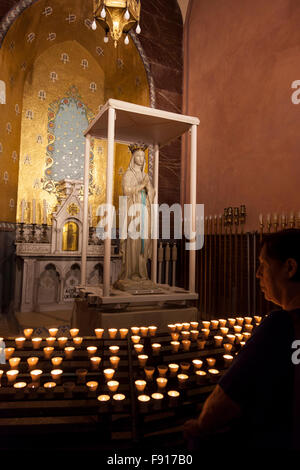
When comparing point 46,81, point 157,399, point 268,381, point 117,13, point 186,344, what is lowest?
point 157,399

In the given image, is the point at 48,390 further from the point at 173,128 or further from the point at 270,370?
the point at 173,128

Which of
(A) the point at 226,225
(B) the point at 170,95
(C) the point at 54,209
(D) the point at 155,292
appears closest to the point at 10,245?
(C) the point at 54,209

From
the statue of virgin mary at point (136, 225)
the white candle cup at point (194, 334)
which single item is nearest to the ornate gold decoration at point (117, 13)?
the statue of virgin mary at point (136, 225)

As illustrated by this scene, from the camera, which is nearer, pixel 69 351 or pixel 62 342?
pixel 69 351

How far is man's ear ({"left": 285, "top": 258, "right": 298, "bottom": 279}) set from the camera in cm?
110

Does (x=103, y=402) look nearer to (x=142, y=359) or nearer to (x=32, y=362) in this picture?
(x=142, y=359)

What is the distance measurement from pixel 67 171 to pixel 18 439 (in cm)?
652

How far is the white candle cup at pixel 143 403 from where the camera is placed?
5.45ft

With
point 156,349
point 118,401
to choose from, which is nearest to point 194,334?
point 156,349

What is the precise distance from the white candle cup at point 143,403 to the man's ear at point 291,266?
105 centimetres

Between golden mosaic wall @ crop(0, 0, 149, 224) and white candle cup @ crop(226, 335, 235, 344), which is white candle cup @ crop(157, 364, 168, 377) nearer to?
white candle cup @ crop(226, 335, 235, 344)

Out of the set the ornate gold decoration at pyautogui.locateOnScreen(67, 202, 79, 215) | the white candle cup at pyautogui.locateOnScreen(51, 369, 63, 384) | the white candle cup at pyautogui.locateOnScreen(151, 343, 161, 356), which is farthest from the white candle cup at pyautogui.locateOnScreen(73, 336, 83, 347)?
the ornate gold decoration at pyautogui.locateOnScreen(67, 202, 79, 215)

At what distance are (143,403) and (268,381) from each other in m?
0.90

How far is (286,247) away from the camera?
112cm
